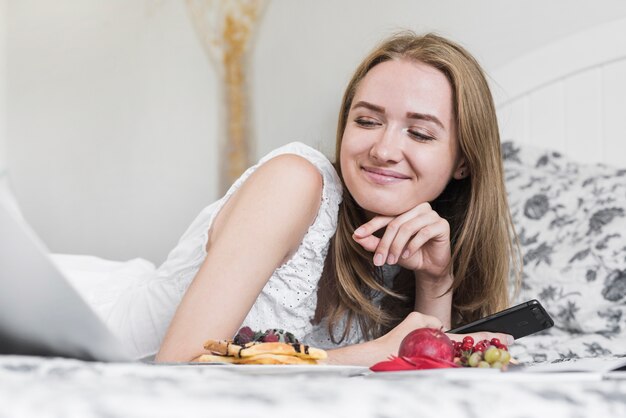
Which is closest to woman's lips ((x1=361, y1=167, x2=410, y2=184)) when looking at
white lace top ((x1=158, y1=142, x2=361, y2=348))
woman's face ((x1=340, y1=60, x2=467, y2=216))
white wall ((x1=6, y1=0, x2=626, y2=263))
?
woman's face ((x1=340, y1=60, x2=467, y2=216))

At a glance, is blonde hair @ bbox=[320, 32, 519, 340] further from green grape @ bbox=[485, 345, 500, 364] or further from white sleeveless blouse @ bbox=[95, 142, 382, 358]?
green grape @ bbox=[485, 345, 500, 364]

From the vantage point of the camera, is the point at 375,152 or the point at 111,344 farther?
the point at 375,152

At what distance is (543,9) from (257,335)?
1876 millimetres

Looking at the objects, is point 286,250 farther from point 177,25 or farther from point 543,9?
point 177,25

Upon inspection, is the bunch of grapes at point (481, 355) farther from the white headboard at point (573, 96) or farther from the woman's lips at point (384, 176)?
the white headboard at point (573, 96)

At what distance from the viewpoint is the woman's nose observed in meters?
1.21

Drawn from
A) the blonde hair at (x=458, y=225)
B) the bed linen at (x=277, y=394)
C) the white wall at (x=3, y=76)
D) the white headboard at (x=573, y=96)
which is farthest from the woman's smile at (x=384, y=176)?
the white wall at (x=3, y=76)

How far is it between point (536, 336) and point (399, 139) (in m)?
0.65

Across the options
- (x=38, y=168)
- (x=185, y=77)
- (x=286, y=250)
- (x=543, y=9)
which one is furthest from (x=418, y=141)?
(x=38, y=168)

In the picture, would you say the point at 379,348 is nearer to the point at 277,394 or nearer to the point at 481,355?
the point at 481,355

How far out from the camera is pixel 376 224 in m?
1.23

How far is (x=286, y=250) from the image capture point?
120 centimetres

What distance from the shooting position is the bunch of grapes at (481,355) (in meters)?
0.55

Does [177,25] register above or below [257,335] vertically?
above
